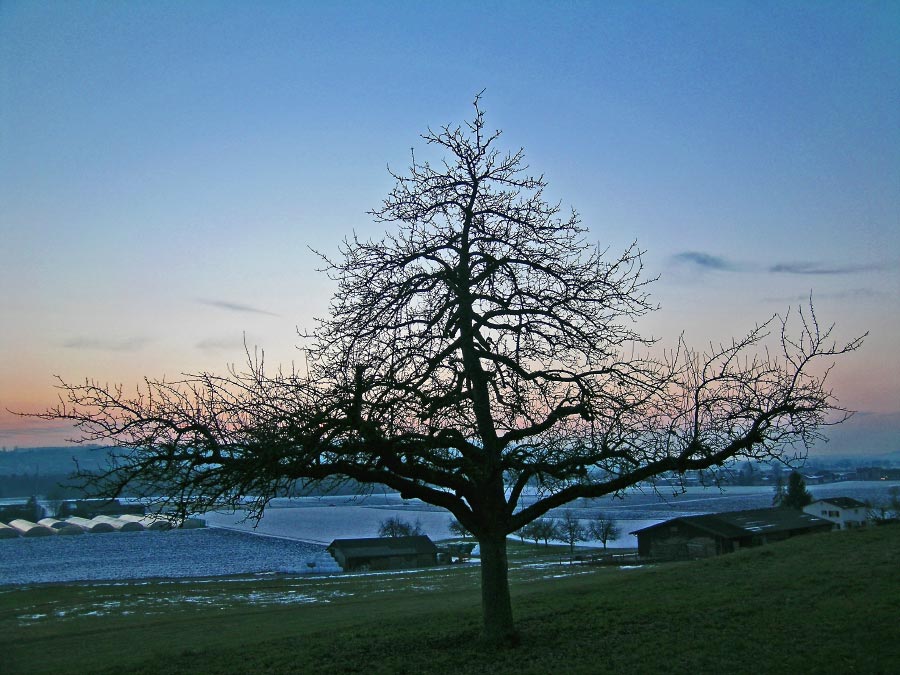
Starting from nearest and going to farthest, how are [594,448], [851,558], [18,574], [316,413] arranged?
[316,413], [594,448], [851,558], [18,574]

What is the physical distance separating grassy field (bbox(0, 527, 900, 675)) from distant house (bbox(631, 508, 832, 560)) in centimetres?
2136

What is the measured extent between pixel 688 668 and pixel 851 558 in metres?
14.2

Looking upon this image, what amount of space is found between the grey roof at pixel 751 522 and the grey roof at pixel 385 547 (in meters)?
25.4

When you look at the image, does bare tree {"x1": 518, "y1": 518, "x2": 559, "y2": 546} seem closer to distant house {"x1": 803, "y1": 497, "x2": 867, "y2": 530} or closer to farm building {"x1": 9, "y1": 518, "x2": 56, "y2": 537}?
distant house {"x1": 803, "y1": 497, "x2": 867, "y2": 530}

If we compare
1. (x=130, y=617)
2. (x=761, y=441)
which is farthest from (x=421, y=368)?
(x=130, y=617)

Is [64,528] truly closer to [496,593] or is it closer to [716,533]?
[716,533]

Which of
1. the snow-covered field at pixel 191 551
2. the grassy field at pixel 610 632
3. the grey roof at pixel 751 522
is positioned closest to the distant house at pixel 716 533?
the grey roof at pixel 751 522

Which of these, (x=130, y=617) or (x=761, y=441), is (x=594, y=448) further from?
(x=130, y=617)

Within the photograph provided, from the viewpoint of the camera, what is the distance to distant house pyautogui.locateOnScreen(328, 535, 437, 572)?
219 ft


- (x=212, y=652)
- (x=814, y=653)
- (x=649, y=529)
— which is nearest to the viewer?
(x=814, y=653)

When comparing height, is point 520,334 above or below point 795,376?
above

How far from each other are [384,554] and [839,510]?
47690 mm

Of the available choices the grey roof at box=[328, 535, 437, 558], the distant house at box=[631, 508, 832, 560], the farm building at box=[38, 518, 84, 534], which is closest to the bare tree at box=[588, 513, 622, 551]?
the distant house at box=[631, 508, 832, 560]

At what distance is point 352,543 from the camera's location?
232 ft
